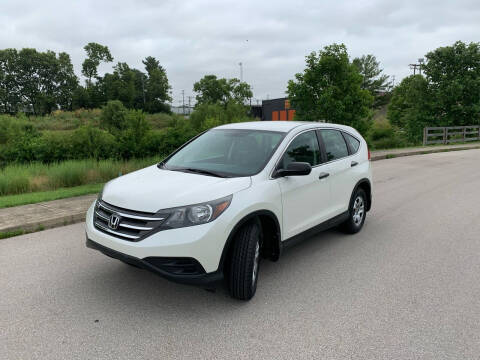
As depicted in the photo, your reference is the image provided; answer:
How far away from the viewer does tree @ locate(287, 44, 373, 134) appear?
17625 mm

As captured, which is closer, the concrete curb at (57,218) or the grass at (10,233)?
the grass at (10,233)

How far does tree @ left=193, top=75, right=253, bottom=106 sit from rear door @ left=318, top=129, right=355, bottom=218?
7216 centimetres

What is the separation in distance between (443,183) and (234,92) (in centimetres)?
6963

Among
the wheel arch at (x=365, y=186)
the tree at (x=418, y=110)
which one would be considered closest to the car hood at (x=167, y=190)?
the wheel arch at (x=365, y=186)

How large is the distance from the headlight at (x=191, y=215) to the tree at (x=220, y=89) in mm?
74380

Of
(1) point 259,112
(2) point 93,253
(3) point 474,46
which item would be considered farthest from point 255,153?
(1) point 259,112

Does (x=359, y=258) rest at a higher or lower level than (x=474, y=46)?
Answer: lower

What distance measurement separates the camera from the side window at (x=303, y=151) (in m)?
4.35

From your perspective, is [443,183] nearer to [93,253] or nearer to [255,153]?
[255,153]

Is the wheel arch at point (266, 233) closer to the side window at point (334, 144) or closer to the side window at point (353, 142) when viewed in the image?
the side window at point (334, 144)

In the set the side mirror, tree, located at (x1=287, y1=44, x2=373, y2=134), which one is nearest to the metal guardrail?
tree, located at (x1=287, y1=44, x2=373, y2=134)

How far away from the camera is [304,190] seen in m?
4.39

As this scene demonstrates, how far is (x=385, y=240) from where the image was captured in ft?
18.3

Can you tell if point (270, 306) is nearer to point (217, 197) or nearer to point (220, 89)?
point (217, 197)
